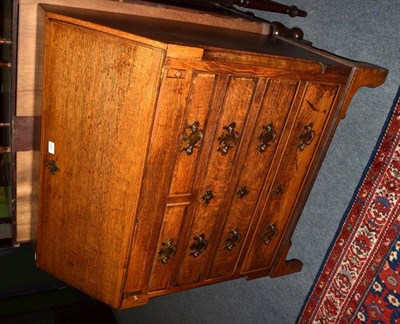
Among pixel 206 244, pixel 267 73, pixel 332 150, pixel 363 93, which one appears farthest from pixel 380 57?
pixel 206 244

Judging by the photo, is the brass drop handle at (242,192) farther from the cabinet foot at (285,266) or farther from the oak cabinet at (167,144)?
the cabinet foot at (285,266)

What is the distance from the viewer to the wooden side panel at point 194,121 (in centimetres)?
130

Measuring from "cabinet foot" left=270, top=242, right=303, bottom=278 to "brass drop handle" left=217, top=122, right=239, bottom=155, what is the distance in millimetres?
918

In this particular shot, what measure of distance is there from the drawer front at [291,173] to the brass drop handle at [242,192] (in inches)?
5.9

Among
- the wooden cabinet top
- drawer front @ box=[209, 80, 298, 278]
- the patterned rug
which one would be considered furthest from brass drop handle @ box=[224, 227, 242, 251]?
the wooden cabinet top

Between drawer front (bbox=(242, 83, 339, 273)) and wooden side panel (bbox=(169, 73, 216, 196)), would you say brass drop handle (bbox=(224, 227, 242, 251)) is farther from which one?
wooden side panel (bbox=(169, 73, 216, 196))

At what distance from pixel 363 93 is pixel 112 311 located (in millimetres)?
4815

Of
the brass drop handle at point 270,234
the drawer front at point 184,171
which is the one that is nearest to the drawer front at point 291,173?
the brass drop handle at point 270,234

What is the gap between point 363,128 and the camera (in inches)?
75.3

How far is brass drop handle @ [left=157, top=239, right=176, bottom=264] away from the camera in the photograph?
163cm

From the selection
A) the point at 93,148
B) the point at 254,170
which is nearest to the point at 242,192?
the point at 254,170

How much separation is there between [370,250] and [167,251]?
108cm

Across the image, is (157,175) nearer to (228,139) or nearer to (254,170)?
(228,139)

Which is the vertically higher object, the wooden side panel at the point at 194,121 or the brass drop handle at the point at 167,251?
the wooden side panel at the point at 194,121
